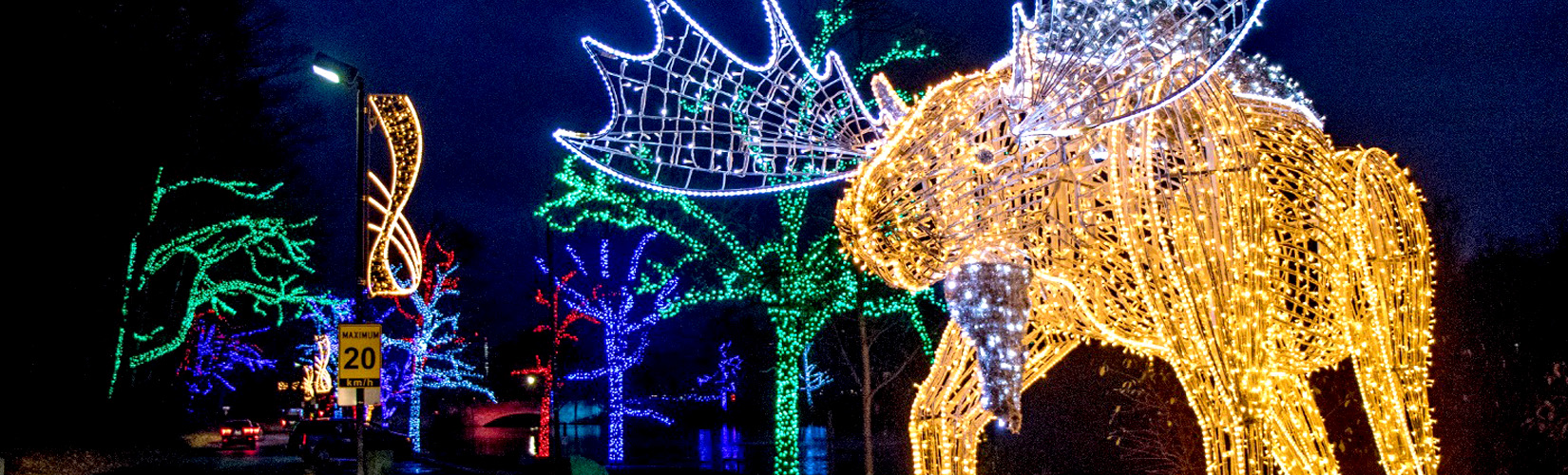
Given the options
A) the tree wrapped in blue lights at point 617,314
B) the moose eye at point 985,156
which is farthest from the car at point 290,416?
the moose eye at point 985,156

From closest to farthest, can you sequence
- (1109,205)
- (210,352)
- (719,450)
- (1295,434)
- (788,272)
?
1. (1295,434)
2. (1109,205)
3. (788,272)
4. (719,450)
5. (210,352)

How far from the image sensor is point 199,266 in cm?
2802

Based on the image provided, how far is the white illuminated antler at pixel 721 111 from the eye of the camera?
7.24 m

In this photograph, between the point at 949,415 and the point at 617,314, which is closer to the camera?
the point at 949,415

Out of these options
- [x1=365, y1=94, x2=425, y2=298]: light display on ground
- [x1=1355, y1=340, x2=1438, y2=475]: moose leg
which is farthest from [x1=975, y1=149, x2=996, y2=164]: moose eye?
[x1=365, y1=94, x2=425, y2=298]: light display on ground

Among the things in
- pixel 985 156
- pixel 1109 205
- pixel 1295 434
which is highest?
pixel 985 156

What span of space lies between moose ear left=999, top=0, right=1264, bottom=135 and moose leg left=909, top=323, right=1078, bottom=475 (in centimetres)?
226

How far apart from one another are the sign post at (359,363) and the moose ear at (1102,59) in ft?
26.4

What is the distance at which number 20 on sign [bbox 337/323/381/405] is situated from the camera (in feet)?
38.8

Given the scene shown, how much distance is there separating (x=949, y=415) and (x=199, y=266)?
24.9 metres

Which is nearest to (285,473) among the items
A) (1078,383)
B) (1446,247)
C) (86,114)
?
(86,114)

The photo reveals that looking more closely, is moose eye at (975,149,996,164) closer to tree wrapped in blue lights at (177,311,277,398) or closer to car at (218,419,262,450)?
tree wrapped in blue lights at (177,311,277,398)

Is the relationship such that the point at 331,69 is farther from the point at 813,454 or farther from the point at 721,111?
the point at 813,454

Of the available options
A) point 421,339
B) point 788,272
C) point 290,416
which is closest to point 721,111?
point 788,272
